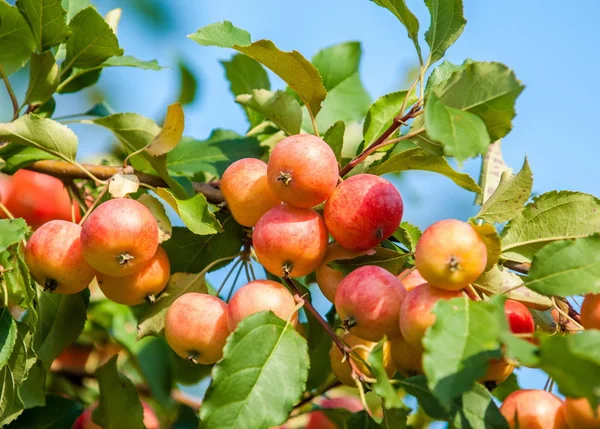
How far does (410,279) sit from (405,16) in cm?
54

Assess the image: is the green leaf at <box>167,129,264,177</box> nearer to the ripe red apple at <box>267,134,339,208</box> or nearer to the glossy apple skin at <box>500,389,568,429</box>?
the ripe red apple at <box>267,134,339,208</box>

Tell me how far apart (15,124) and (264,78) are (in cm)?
82

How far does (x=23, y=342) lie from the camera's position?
1482mm

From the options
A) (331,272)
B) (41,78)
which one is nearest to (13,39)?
(41,78)

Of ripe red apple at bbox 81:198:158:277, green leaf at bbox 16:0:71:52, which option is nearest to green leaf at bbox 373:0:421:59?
ripe red apple at bbox 81:198:158:277

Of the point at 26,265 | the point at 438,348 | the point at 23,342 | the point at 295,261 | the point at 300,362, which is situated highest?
the point at 438,348

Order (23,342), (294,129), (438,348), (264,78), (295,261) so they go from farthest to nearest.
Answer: (264,78)
(294,129)
(23,342)
(295,261)
(438,348)

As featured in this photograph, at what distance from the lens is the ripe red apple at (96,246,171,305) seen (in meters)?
1.50

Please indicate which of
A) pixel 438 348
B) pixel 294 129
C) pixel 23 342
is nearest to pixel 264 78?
pixel 294 129

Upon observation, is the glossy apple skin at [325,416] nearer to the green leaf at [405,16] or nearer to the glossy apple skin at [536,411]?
the glossy apple skin at [536,411]

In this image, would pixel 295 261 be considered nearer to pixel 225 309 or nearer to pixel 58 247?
pixel 225 309

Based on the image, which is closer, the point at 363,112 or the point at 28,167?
the point at 28,167

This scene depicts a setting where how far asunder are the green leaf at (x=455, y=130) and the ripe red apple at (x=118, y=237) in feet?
2.02

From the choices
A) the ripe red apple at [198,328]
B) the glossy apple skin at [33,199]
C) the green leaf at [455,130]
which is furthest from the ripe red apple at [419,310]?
the glossy apple skin at [33,199]
